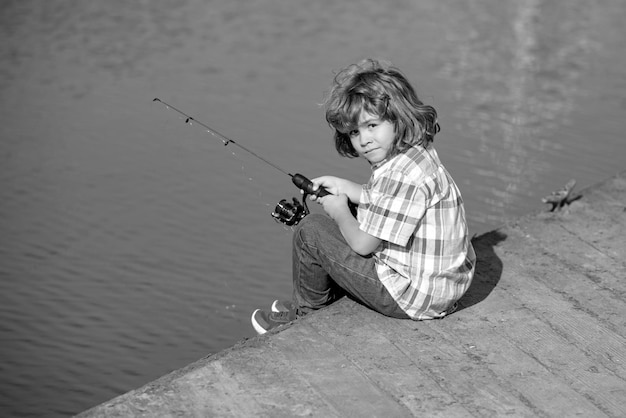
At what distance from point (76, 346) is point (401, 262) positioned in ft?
5.58

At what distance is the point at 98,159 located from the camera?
18.8 ft

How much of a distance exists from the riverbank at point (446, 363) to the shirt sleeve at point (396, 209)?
15.2 inches

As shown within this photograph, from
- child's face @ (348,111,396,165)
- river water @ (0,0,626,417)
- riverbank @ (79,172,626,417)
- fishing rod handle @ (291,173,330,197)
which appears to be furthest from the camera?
river water @ (0,0,626,417)

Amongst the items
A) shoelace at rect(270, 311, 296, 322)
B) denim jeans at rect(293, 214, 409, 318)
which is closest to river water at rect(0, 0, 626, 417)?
shoelace at rect(270, 311, 296, 322)

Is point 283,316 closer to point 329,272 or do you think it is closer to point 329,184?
point 329,272

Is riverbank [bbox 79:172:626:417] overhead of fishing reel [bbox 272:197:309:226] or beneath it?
beneath

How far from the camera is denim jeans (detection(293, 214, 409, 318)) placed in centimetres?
332

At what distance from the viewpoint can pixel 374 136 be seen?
3.26 m

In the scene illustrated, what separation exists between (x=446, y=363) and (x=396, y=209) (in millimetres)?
546

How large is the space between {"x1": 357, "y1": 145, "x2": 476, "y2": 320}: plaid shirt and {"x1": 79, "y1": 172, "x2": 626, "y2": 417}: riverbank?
144 mm

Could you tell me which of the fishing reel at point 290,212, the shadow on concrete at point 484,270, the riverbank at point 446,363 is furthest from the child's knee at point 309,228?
the shadow on concrete at point 484,270

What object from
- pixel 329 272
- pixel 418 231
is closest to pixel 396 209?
pixel 418 231

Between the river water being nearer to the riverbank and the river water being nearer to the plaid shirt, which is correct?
the riverbank

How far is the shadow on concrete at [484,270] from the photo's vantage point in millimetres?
3614
